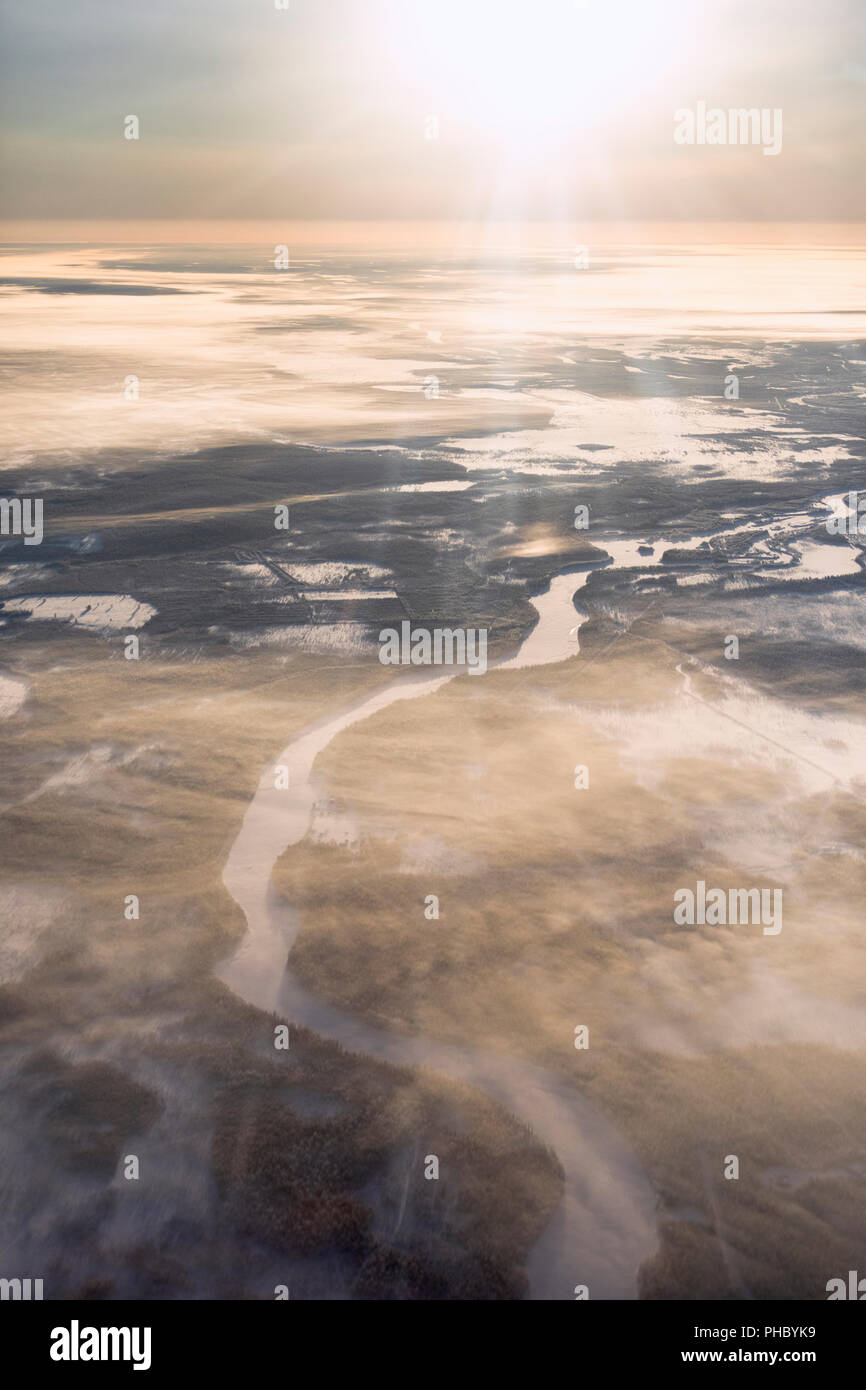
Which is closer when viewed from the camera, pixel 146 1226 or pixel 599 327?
pixel 146 1226

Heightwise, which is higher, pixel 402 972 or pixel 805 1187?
pixel 402 972

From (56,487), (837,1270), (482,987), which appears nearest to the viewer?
(837,1270)

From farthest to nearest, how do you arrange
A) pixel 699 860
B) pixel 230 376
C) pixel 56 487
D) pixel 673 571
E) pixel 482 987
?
pixel 230 376
pixel 56 487
pixel 673 571
pixel 699 860
pixel 482 987

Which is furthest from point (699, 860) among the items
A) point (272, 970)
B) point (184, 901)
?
point (184, 901)

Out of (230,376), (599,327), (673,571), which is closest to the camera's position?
(673,571)

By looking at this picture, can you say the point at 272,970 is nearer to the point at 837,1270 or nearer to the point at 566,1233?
the point at 566,1233

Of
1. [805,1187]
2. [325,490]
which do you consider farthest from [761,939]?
[325,490]

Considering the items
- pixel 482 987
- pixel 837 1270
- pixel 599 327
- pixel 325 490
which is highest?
pixel 599 327

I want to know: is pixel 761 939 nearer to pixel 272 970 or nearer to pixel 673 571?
pixel 272 970

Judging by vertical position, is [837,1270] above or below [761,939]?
below
